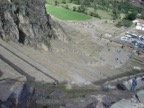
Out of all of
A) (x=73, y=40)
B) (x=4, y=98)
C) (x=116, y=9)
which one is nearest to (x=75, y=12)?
(x=116, y=9)

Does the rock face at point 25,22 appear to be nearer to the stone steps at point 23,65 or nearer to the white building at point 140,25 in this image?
the stone steps at point 23,65

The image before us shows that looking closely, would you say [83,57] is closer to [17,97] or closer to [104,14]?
[17,97]

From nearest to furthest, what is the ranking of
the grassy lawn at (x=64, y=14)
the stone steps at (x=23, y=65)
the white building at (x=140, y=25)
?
the stone steps at (x=23, y=65)
the white building at (x=140, y=25)
the grassy lawn at (x=64, y=14)

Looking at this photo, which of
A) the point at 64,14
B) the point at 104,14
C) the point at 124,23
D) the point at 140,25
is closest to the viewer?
the point at 140,25

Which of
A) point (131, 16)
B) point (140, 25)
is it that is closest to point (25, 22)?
point (140, 25)

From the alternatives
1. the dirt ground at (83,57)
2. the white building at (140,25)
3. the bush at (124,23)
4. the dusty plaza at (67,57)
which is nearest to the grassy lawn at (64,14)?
the dusty plaza at (67,57)
